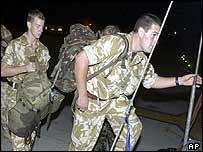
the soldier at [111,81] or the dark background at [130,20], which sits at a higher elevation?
the soldier at [111,81]

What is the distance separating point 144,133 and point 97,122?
2627mm

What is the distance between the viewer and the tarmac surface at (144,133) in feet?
17.9

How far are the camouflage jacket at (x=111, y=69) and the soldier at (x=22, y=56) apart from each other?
2.28 ft

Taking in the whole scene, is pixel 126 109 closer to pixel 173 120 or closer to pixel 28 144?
pixel 28 144

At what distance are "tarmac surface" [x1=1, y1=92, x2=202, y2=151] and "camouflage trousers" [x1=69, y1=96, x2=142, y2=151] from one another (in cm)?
82

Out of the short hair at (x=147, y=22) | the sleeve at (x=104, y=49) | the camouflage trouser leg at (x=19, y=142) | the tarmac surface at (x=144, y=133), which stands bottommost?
the tarmac surface at (x=144, y=133)

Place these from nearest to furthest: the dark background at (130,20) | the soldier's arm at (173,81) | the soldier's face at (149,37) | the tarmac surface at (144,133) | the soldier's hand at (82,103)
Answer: the soldier's face at (149,37) < the soldier's hand at (82,103) < the soldier's arm at (173,81) < the tarmac surface at (144,133) < the dark background at (130,20)

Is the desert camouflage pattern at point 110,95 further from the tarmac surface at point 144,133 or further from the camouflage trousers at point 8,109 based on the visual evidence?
the tarmac surface at point 144,133

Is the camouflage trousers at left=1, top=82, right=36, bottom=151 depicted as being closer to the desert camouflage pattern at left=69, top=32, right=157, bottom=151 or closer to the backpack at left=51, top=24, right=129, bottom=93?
the desert camouflage pattern at left=69, top=32, right=157, bottom=151

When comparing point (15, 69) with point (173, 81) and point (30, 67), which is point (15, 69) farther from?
point (173, 81)

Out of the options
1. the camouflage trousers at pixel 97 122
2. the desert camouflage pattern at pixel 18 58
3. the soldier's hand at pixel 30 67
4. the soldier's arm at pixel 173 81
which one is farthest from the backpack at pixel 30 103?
the soldier's arm at pixel 173 81

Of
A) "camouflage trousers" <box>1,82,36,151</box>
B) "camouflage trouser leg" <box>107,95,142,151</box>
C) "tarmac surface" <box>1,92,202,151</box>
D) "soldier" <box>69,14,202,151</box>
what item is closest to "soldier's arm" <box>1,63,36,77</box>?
"camouflage trousers" <box>1,82,36,151</box>

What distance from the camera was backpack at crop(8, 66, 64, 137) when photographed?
Answer: 13.0ft

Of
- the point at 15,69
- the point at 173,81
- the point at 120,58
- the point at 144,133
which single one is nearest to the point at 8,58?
the point at 15,69
